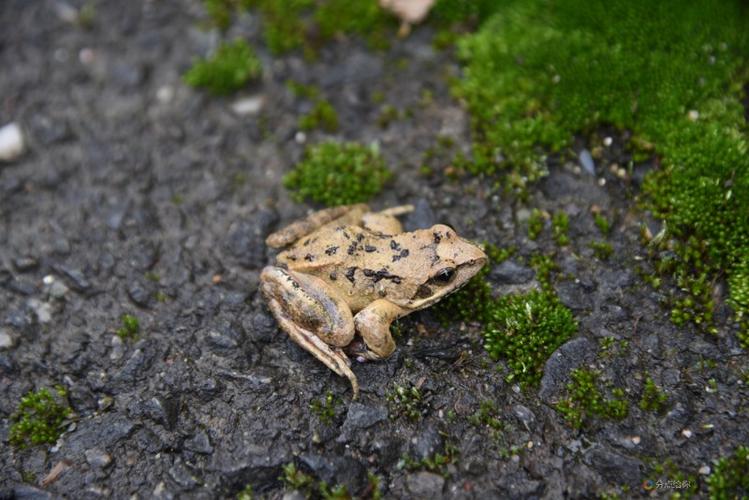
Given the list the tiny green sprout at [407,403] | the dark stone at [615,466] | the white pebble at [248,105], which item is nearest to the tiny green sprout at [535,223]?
the tiny green sprout at [407,403]

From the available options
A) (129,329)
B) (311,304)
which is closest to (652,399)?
(311,304)

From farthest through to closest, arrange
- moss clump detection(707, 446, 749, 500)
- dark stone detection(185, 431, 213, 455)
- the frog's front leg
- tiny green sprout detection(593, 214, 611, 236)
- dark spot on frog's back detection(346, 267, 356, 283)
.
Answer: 1. tiny green sprout detection(593, 214, 611, 236)
2. dark spot on frog's back detection(346, 267, 356, 283)
3. the frog's front leg
4. dark stone detection(185, 431, 213, 455)
5. moss clump detection(707, 446, 749, 500)

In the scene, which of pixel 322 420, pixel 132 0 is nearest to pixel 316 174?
pixel 322 420

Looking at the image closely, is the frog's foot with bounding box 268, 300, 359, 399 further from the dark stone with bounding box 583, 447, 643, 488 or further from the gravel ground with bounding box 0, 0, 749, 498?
the dark stone with bounding box 583, 447, 643, 488

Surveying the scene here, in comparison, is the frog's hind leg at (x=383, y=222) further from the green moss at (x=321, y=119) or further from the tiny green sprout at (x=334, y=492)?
the tiny green sprout at (x=334, y=492)

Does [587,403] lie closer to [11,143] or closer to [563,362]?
[563,362]

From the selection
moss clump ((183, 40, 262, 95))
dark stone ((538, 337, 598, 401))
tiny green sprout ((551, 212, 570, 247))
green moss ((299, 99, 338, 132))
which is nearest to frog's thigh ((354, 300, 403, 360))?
Result: dark stone ((538, 337, 598, 401))
